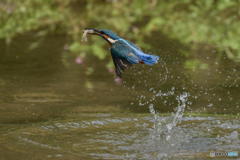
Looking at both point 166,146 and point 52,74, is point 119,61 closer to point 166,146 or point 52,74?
point 166,146

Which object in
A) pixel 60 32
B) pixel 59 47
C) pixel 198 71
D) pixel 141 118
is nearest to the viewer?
pixel 141 118

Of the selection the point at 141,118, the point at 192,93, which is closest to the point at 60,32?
the point at 192,93

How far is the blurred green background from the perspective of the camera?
604 centimetres

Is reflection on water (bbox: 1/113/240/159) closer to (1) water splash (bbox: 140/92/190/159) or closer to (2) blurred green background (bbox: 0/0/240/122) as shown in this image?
(1) water splash (bbox: 140/92/190/159)

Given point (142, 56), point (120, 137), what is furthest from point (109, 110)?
point (142, 56)

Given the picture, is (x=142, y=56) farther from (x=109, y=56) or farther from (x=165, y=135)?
(x=109, y=56)

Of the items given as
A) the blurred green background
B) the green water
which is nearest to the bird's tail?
the green water

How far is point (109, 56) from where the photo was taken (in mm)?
7750

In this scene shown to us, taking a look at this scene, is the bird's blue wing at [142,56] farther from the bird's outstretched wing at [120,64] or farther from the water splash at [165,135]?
the water splash at [165,135]

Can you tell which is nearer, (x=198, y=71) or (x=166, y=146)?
(x=166, y=146)

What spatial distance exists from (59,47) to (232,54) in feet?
7.56

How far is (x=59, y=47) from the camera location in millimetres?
8219

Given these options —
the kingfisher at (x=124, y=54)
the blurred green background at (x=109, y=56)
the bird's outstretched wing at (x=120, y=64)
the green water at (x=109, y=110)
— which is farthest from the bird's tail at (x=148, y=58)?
the blurred green background at (x=109, y=56)

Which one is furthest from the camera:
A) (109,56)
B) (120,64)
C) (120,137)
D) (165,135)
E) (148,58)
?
(109,56)
